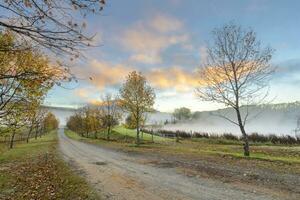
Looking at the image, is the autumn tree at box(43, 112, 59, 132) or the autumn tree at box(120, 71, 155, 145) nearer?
the autumn tree at box(120, 71, 155, 145)

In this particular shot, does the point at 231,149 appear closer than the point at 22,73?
No

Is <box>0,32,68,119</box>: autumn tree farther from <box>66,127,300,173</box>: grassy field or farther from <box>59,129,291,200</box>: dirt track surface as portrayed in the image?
<box>66,127,300,173</box>: grassy field

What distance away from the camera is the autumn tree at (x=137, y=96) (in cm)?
4716

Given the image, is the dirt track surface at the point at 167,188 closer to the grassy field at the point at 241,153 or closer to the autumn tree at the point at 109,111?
the grassy field at the point at 241,153

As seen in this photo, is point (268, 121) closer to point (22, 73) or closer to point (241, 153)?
point (241, 153)

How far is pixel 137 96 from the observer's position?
155ft

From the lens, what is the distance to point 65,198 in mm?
11469

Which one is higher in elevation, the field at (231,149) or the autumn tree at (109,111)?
the autumn tree at (109,111)

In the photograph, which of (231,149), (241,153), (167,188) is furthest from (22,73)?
(231,149)

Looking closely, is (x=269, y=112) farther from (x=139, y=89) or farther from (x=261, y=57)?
(x=261, y=57)

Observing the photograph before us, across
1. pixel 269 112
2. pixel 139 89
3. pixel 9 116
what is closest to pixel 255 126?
pixel 269 112

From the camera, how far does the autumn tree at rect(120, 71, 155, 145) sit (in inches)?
1857

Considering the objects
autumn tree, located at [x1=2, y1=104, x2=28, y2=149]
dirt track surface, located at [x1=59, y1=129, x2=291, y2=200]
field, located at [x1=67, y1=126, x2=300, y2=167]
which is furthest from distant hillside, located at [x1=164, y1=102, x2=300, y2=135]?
dirt track surface, located at [x1=59, y1=129, x2=291, y2=200]

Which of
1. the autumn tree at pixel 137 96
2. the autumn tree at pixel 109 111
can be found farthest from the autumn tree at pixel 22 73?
the autumn tree at pixel 109 111
